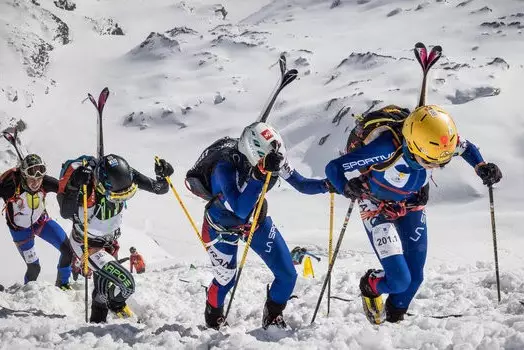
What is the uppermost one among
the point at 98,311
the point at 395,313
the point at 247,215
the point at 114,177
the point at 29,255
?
the point at 114,177

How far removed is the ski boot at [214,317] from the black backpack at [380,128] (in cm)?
258

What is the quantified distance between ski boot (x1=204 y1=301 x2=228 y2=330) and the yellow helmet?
3.18m

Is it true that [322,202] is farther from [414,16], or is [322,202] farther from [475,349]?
[414,16]

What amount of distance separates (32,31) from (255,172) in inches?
3789

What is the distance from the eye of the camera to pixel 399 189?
265 inches

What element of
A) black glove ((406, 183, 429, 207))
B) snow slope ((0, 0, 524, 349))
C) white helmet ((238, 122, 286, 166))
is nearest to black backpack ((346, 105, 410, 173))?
black glove ((406, 183, 429, 207))

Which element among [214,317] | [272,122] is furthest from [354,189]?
[272,122]

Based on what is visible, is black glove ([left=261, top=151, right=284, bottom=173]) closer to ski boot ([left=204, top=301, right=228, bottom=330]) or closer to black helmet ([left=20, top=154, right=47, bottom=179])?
ski boot ([left=204, top=301, right=228, bottom=330])

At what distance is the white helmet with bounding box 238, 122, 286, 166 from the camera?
20.9 ft

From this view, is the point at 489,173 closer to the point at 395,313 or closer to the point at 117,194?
the point at 395,313

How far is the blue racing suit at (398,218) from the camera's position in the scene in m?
6.50

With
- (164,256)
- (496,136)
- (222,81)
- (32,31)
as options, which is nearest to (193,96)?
(222,81)

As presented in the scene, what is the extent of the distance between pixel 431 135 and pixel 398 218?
145cm

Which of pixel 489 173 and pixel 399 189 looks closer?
pixel 399 189
